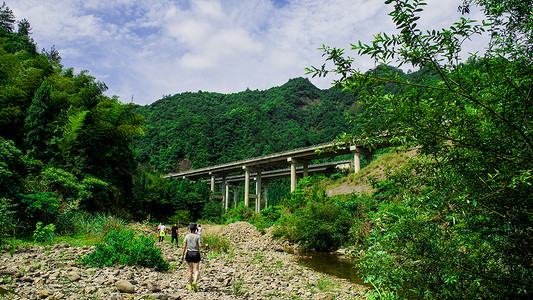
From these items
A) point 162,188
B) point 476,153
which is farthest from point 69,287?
point 162,188

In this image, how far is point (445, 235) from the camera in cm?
455

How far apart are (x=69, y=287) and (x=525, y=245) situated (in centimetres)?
717

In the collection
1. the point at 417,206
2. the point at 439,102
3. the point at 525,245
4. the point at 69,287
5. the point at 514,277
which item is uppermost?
the point at 439,102

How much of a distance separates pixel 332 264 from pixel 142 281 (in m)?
9.01

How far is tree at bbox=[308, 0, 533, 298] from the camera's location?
3.21m

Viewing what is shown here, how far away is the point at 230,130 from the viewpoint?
302ft

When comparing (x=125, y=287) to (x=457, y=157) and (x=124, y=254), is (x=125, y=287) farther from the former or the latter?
(x=457, y=157)

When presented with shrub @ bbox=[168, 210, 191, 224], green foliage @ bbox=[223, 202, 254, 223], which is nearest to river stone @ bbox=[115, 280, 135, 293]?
shrub @ bbox=[168, 210, 191, 224]

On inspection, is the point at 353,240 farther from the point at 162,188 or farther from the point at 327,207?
the point at 162,188

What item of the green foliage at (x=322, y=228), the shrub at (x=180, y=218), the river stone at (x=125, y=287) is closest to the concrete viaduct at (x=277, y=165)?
the shrub at (x=180, y=218)

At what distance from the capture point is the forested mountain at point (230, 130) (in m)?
84.0

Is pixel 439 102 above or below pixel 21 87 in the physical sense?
below

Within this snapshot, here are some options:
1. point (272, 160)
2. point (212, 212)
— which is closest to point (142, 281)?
point (212, 212)

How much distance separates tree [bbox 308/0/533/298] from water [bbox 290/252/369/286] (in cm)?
634
